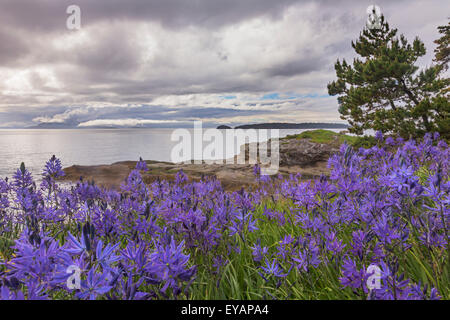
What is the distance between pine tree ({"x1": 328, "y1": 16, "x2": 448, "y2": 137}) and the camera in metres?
12.8

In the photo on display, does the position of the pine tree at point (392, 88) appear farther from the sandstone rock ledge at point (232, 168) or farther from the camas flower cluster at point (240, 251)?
the camas flower cluster at point (240, 251)

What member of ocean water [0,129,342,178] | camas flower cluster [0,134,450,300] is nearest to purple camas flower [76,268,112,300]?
camas flower cluster [0,134,450,300]

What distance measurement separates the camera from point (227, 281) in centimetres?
278

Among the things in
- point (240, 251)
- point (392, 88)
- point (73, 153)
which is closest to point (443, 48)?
point (392, 88)

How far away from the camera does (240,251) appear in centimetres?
311

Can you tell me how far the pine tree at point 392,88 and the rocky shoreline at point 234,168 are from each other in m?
3.33

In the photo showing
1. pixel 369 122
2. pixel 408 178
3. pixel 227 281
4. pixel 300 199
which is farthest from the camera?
pixel 369 122

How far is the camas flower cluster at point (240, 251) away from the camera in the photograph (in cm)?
154

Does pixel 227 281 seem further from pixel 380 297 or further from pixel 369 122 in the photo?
pixel 369 122

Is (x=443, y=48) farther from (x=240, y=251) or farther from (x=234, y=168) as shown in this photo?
(x=240, y=251)
